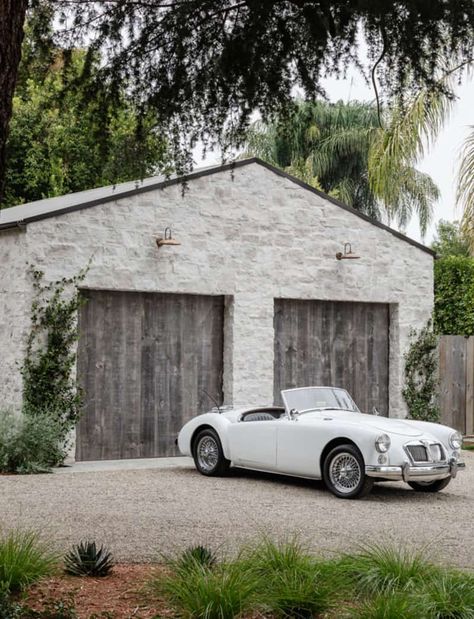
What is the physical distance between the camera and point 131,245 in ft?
48.6

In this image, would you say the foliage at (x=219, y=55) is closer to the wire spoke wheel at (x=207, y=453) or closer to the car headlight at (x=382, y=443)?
the car headlight at (x=382, y=443)

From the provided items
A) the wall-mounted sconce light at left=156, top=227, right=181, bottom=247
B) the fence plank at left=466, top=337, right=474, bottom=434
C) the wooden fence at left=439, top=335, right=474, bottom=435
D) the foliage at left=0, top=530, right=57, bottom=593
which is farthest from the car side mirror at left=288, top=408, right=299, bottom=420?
the fence plank at left=466, top=337, right=474, bottom=434

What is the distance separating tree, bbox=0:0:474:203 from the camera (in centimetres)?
744

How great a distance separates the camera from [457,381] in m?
18.2

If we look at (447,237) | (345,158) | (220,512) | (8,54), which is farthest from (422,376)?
(447,237)

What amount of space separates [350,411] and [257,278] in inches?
159

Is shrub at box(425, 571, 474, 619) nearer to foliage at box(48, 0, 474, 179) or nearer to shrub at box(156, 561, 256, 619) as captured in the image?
shrub at box(156, 561, 256, 619)

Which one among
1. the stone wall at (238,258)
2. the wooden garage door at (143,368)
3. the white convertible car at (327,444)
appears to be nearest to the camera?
the white convertible car at (327,444)

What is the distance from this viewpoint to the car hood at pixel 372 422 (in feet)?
36.8

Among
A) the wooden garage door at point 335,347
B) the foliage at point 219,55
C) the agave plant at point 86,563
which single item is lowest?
the agave plant at point 86,563

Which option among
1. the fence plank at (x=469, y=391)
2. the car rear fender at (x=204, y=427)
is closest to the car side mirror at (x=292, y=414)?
the car rear fender at (x=204, y=427)

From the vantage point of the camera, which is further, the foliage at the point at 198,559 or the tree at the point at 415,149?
the tree at the point at 415,149

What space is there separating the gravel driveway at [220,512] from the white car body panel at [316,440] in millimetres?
316

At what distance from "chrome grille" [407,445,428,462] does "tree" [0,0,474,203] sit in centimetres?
473
